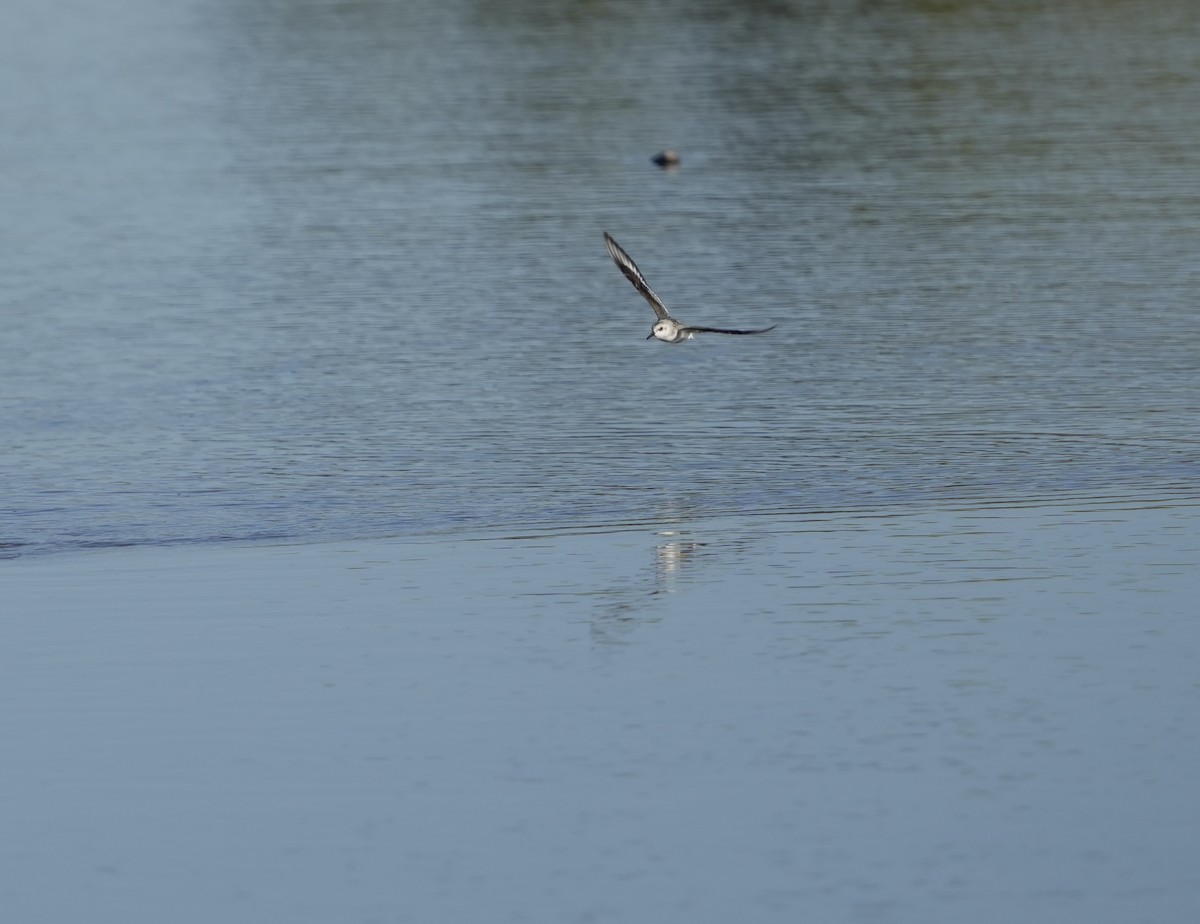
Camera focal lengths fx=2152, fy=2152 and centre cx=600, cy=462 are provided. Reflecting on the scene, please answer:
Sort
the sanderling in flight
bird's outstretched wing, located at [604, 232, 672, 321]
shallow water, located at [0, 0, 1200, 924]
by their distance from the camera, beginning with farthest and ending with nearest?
bird's outstretched wing, located at [604, 232, 672, 321]
the sanderling in flight
shallow water, located at [0, 0, 1200, 924]

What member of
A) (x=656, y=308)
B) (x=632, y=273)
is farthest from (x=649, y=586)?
(x=632, y=273)

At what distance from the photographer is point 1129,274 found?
2617 cm

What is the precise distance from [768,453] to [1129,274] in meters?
9.27

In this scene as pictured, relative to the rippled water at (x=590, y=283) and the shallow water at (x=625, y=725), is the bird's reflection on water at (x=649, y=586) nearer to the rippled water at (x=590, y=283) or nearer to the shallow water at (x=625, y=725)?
the shallow water at (x=625, y=725)

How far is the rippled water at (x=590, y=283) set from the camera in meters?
18.1

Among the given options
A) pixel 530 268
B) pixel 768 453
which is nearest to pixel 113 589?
pixel 768 453

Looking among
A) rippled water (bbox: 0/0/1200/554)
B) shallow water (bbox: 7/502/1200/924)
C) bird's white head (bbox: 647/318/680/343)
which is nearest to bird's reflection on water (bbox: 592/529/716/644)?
shallow water (bbox: 7/502/1200/924)

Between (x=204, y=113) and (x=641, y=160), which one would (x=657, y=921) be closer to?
(x=641, y=160)

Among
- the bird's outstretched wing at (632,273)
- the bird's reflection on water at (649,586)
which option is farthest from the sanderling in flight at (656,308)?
the bird's reflection on water at (649,586)

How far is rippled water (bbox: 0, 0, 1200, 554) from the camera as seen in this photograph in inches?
714

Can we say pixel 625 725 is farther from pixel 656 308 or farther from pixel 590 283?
pixel 590 283

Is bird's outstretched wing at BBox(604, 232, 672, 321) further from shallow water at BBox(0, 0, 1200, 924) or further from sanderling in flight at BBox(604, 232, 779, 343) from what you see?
shallow water at BBox(0, 0, 1200, 924)

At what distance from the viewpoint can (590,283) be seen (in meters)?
27.5

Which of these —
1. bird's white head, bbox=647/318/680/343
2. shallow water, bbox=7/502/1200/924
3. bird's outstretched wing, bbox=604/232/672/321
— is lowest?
shallow water, bbox=7/502/1200/924
